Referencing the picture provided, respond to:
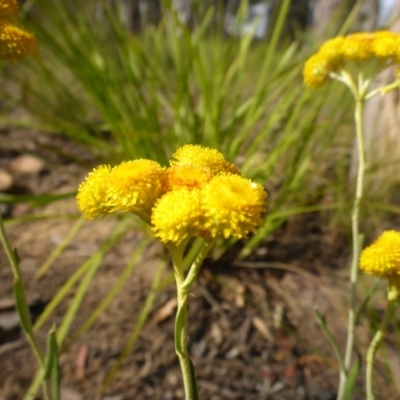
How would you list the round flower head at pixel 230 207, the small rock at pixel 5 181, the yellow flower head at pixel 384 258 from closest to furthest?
the round flower head at pixel 230 207 < the yellow flower head at pixel 384 258 < the small rock at pixel 5 181

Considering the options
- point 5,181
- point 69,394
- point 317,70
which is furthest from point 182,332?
point 5,181

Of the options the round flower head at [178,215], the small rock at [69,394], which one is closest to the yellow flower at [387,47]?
the round flower head at [178,215]

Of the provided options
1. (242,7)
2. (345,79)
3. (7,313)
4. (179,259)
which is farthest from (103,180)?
(242,7)

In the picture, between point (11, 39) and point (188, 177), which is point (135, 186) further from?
point (11, 39)

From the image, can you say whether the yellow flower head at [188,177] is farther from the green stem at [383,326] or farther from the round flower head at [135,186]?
the green stem at [383,326]

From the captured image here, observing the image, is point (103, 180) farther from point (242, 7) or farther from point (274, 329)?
point (242, 7)

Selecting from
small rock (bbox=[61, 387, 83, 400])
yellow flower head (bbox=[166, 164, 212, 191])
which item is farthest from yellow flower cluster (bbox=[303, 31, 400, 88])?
small rock (bbox=[61, 387, 83, 400])
